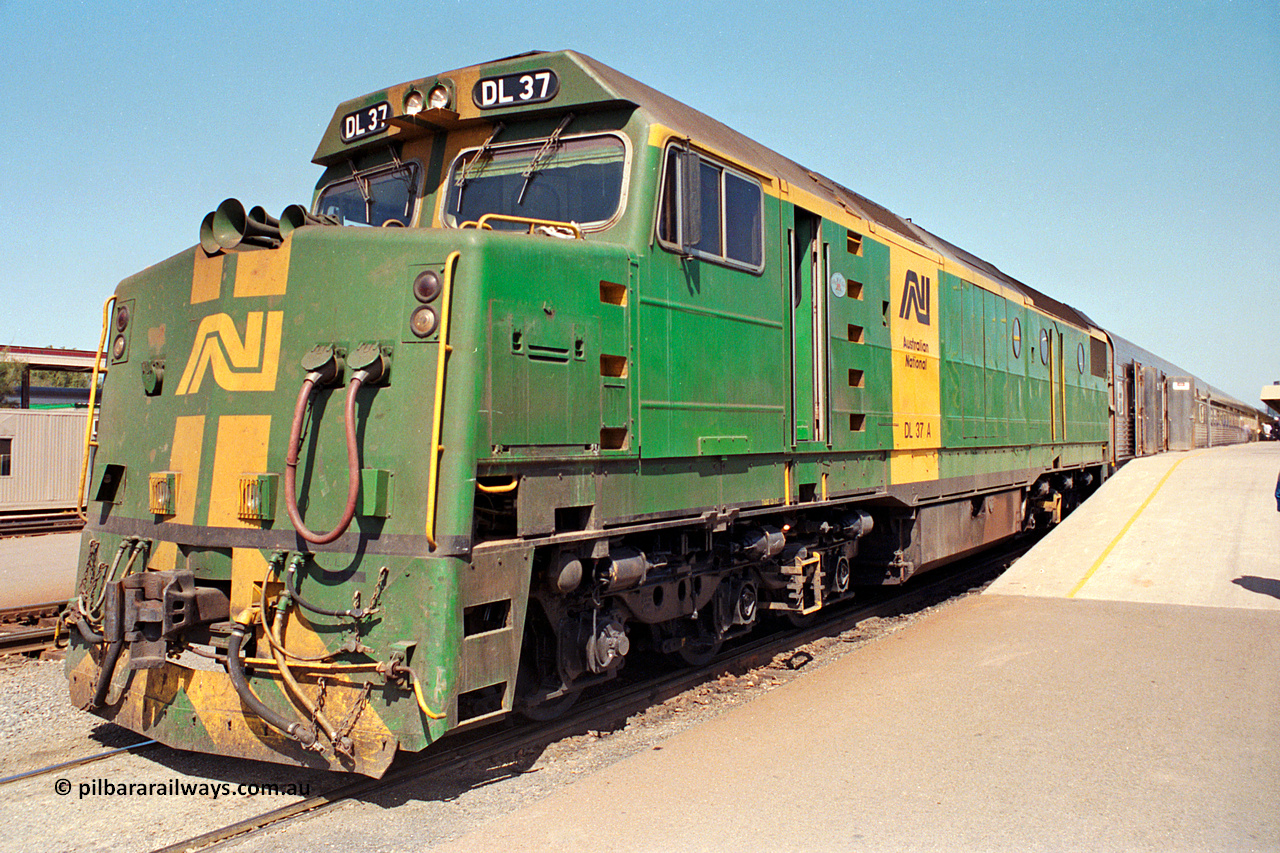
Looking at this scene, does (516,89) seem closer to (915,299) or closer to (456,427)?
(456,427)

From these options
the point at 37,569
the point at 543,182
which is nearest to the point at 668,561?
the point at 543,182

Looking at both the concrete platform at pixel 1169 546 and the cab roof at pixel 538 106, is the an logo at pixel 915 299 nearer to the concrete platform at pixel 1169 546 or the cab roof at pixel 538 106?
the cab roof at pixel 538 106

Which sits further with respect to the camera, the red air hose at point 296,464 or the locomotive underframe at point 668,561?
the locomotive underframe at point 668,561

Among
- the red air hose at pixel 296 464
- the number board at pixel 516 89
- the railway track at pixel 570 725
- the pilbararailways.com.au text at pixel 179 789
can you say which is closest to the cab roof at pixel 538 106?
the number board at pixel 516 89

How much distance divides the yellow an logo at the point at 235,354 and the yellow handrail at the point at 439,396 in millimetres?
1006

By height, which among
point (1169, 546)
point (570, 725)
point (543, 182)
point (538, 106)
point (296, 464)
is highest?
point (538, 106)

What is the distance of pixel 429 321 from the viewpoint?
4316mm

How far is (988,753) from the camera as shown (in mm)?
5043

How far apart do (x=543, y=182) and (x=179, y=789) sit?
152 inches

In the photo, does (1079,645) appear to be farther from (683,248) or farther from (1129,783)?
(683,248)

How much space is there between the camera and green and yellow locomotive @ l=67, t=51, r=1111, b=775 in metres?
4.26

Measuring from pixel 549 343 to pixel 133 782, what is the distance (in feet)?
10.5

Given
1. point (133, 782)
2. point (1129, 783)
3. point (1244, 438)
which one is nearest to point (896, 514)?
point (1129, 783)

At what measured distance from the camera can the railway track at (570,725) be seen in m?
4.25
